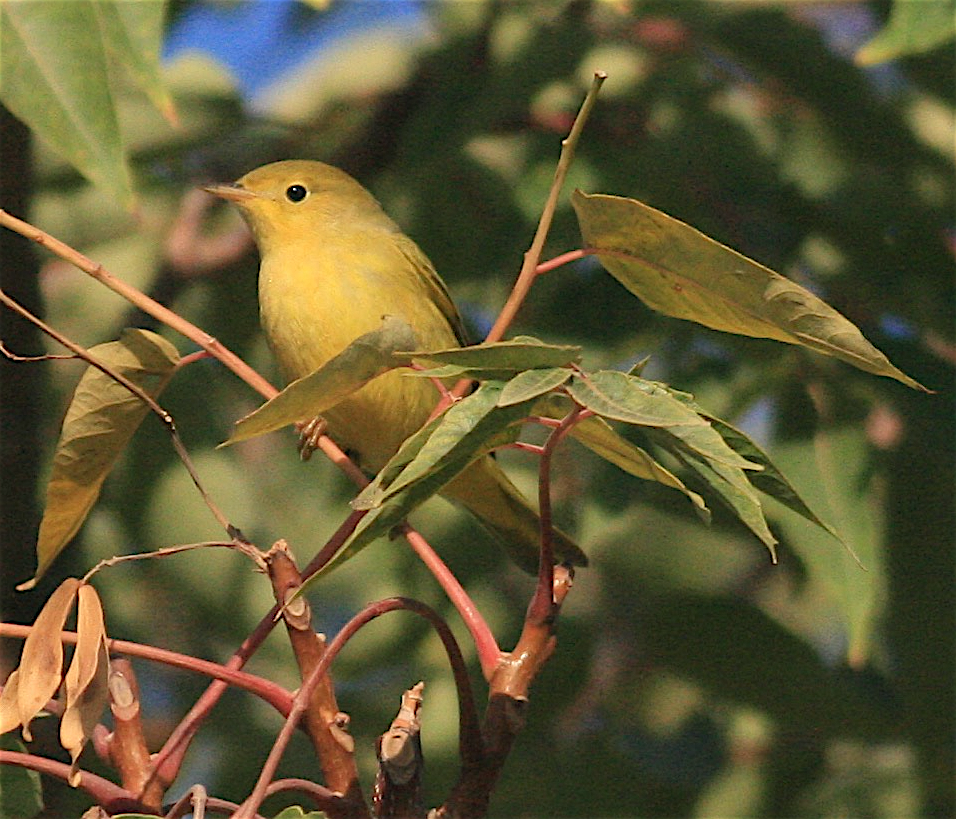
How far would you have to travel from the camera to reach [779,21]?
3232 mm

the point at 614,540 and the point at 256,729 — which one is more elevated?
the point at 614,540

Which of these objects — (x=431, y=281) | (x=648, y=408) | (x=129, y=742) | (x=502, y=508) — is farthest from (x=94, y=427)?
(x=431, y=281)

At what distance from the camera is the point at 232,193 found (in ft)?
8.94

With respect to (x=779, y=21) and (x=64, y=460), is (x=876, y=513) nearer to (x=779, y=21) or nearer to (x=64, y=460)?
(x=779, y=21)

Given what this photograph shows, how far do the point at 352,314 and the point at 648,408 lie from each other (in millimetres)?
1260

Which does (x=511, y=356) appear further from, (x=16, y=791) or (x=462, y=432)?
(x=16, y=791)

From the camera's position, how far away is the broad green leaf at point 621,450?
1194 mm

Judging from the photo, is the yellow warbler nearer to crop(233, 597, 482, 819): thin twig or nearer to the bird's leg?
the bird's leg

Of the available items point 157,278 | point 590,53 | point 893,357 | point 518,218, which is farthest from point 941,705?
point 157,278

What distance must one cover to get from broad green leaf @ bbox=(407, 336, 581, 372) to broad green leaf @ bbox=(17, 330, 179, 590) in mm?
472

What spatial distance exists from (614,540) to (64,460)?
1877 millimetres

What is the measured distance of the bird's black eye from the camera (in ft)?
9.06

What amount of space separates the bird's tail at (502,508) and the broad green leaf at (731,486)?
114 cm

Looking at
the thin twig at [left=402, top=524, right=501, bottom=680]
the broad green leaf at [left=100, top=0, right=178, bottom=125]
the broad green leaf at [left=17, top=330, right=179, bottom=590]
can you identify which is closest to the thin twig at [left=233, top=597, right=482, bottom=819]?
the thin twig at [left=402, top=524, right=501, bottom=680]
